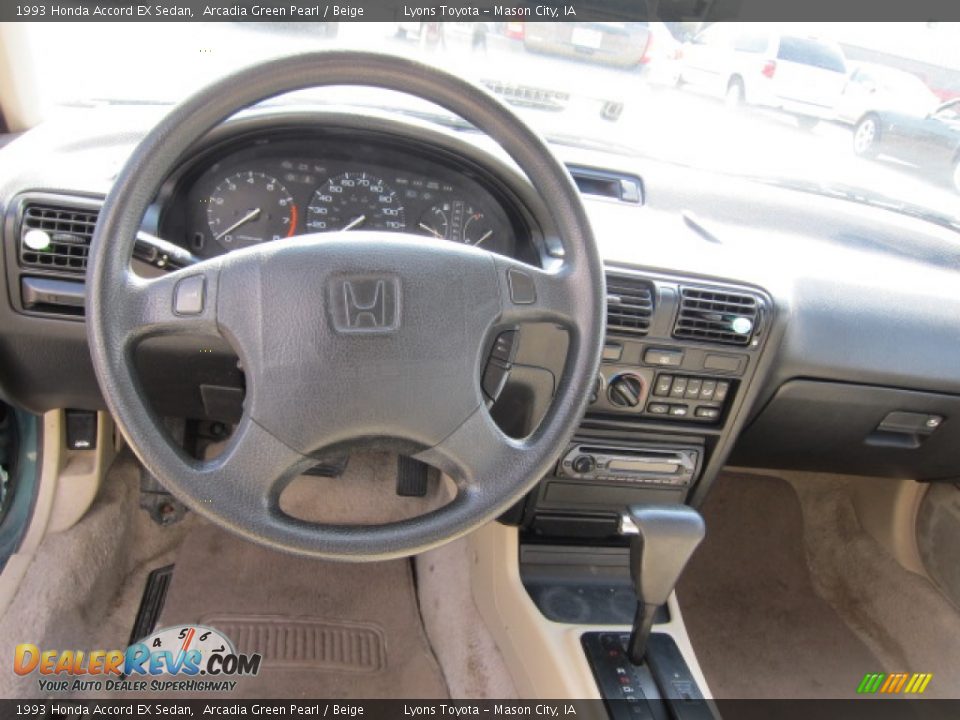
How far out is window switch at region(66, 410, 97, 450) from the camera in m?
1.88

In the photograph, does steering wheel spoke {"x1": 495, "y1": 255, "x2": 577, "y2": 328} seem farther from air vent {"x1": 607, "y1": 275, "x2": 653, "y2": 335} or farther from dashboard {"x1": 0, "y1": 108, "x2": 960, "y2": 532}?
air vent {"x1": 607, "y1": 275, "x2": 653, "y2": 335}

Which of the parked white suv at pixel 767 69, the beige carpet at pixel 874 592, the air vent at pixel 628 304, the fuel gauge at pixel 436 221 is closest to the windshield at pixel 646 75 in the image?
the parked white suv at pixel 767 69

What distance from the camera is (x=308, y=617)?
2.04 meters

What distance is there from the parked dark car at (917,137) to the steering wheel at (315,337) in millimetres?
1961

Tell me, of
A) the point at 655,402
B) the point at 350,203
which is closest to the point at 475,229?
the point at 350,203

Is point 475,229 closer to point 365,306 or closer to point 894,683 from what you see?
point 365,306

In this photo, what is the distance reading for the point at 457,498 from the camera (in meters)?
1.07

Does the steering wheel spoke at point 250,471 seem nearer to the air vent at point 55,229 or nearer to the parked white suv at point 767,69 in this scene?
the air vent at point 55,229

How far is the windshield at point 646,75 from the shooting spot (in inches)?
64.9

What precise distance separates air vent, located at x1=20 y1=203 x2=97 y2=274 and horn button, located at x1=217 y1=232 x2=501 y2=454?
0.48m

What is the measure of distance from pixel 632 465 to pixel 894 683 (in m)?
1.18

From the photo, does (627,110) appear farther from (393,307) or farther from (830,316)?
(393,307)

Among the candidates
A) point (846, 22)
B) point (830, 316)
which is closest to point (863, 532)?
point (830, 316)

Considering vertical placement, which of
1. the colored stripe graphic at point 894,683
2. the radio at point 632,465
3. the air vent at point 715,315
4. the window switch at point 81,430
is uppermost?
the air vent at point 715,315
